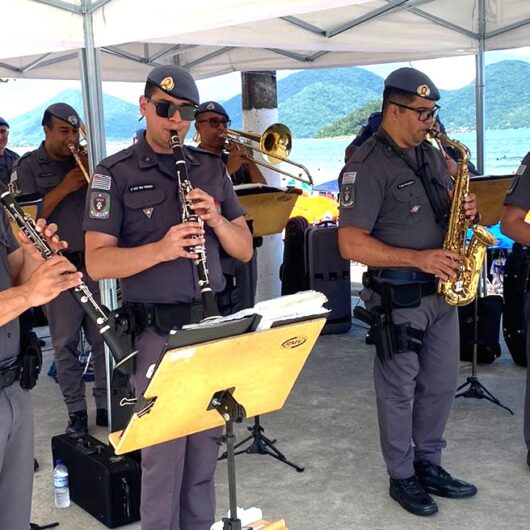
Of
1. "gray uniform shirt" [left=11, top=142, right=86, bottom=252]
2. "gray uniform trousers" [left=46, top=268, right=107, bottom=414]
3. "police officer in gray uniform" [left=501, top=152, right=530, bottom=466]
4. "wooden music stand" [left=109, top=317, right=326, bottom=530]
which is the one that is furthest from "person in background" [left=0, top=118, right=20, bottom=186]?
"wooden music stand" [left=109, top=317, right=326, bottom=530]

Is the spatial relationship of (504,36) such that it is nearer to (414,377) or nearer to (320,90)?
(414,377)

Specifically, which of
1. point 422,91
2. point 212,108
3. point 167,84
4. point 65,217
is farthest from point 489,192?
point 167,84

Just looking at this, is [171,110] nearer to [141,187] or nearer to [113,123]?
[141,187]

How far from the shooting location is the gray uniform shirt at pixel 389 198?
362 centimetres

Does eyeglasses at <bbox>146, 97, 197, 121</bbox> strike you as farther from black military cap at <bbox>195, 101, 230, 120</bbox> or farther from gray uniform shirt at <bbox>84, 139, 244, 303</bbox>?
black military cap at <bbox>195, 101, 230, 120</bbox>

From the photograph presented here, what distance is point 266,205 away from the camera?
5250 mm

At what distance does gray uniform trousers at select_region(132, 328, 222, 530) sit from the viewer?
9.33 ft

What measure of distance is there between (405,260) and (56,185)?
7.49 ft

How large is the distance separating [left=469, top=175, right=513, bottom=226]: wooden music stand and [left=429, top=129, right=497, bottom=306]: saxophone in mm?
1171

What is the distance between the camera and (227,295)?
514 cm

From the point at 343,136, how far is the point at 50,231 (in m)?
19.8

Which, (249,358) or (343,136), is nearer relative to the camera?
(249,358)

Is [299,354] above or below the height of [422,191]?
below

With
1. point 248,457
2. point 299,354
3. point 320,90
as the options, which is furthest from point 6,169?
point 320,90
